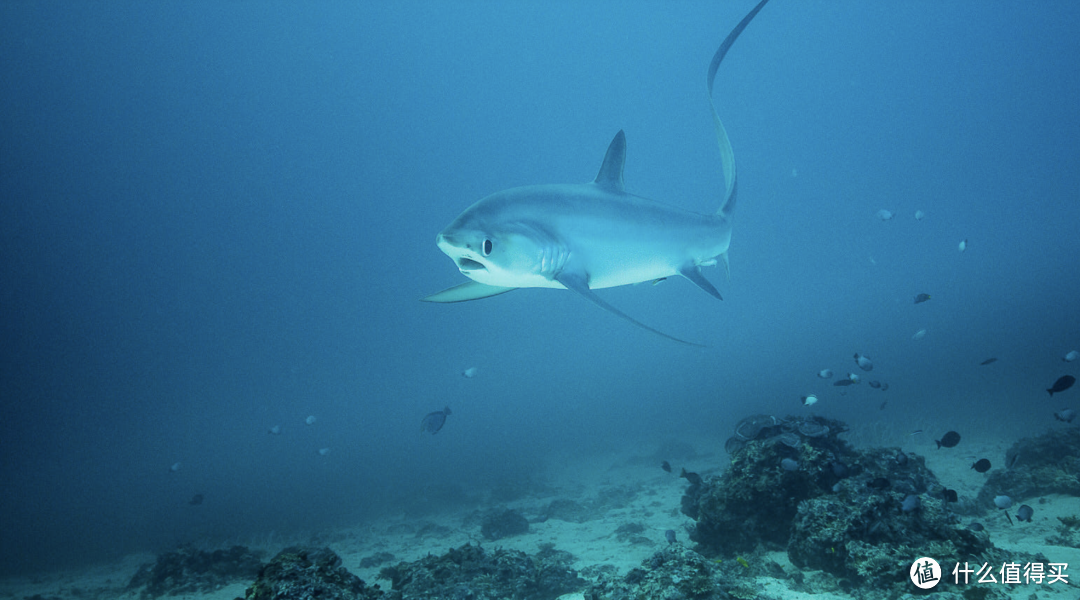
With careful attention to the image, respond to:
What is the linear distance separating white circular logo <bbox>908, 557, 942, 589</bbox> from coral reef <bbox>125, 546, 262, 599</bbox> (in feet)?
34.8

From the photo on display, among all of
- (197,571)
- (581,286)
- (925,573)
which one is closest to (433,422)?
(197,571)

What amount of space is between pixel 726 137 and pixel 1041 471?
8232 millimetres

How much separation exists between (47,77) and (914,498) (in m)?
90.9

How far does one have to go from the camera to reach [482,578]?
4742 mm

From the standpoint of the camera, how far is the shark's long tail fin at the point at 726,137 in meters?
4.98

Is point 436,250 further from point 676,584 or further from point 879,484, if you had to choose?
point 676,584

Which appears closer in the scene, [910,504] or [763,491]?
[910,504]

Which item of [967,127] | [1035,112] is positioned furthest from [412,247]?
[1035,112]

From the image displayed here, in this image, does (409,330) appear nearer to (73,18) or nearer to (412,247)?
(412,247)

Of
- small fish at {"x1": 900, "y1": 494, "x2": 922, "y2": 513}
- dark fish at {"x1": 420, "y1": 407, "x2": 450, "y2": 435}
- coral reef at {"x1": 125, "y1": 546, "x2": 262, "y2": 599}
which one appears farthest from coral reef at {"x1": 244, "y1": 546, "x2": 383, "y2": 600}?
coral reef at {"x1": 125, "y1": 546, "x2": 262, "y2": 599}

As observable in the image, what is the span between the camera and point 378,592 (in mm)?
3309

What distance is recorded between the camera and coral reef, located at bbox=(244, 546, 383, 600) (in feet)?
9.22

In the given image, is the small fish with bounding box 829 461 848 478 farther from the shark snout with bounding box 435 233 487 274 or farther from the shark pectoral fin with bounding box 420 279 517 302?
the shark snout with bounding box 435 233 487 274

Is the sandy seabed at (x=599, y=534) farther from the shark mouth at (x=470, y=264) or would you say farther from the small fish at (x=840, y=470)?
the shark mouth at (x=470, y=264)
